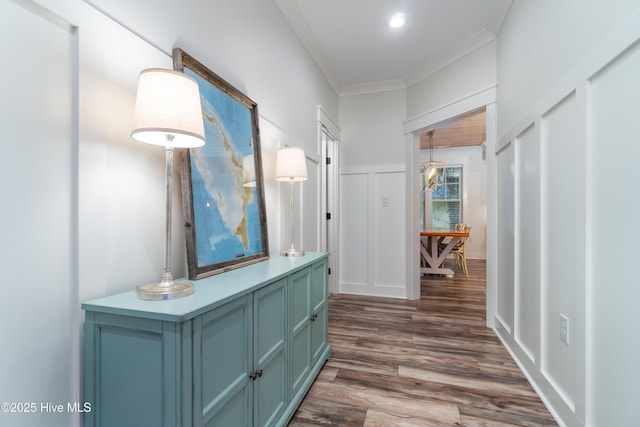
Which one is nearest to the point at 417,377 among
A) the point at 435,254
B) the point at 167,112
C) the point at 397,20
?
the point at 167,112

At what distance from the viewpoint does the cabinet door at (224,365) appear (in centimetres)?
94

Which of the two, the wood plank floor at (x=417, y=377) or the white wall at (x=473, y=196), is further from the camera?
the white wall at (x=473, y=196)

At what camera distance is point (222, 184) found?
1570 millimetres

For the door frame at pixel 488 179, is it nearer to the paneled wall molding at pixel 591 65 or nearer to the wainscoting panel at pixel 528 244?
the wainscoting panel at pixel 528 244

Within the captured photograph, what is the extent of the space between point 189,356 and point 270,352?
560 mm

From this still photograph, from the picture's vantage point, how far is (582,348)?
1.37 meters

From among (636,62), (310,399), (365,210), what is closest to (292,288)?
(310,399)

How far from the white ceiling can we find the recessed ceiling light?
0.13 ft

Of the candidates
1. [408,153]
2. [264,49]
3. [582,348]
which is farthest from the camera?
[408,153]

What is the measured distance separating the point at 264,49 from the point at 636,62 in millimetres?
1961

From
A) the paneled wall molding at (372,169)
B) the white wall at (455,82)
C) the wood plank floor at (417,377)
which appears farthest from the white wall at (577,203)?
the paneled wall molding at (372,169)

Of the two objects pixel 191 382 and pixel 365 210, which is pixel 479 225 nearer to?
pixel 365 210

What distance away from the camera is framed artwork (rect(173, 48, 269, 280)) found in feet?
4.42

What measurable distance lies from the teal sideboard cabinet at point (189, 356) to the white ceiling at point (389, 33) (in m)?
2.33
